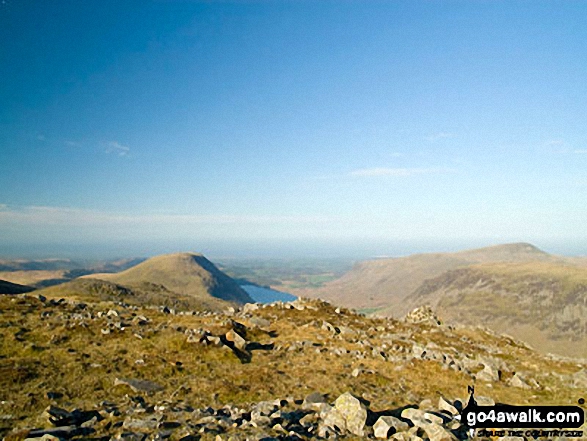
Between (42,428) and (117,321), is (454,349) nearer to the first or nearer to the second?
(117,321)

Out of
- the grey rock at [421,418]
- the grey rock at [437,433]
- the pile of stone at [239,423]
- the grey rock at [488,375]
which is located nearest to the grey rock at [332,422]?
the pile of stone at [239,423]

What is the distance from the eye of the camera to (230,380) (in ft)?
66.8

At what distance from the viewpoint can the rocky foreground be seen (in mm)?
13047

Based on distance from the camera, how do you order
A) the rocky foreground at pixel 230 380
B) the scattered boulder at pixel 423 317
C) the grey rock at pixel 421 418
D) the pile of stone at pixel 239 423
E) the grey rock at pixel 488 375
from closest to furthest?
the pile of stone at pixel 239 423 < the rocky foreground at pixel 230 380 < the grey rock at pixel 421 418 < the grey rock at pixel 488 375 < the scattered boulder at pixel 423 317

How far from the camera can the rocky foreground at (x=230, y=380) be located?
13047 millimetres

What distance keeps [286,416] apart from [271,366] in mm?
10031

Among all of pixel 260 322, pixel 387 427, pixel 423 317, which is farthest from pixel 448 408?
pixel 423 317

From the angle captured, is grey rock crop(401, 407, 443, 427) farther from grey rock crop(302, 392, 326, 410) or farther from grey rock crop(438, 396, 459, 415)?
grey rock crop(302, 392, 326, 410)

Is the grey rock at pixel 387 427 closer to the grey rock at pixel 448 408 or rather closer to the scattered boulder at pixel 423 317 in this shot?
the grey rock at pixel 448 408

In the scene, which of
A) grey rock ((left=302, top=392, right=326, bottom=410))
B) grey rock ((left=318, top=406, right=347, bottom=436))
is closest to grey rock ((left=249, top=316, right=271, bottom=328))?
grey rock ((left=302, top=392, right=326, bottom=410))

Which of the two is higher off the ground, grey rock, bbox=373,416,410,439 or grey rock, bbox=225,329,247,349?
grey rock, bbox=373,416,410,439

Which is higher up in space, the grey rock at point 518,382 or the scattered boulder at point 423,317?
the grey rock at point 518,382

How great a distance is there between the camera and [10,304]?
35.6m

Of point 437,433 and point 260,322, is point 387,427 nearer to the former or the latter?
point 437,433
